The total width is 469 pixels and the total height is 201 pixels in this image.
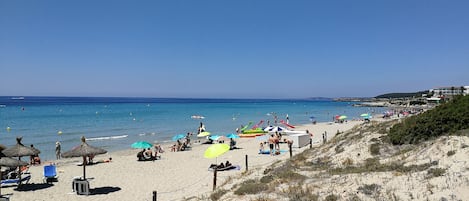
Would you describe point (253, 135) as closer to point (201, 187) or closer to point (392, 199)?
point (201, 187)

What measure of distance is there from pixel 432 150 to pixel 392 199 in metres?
4.51

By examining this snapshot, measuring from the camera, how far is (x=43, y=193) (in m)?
13.6

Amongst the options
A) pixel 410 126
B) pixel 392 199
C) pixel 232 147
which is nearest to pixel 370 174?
pixel 392 199

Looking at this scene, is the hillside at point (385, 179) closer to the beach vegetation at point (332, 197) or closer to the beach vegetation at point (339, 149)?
the beach vegetation at point (332, 197)

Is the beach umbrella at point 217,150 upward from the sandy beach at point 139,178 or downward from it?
upward

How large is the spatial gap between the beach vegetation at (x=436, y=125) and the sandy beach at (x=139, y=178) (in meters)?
5.73

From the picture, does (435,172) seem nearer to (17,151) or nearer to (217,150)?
(217,150)

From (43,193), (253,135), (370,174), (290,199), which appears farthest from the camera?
(253,135)

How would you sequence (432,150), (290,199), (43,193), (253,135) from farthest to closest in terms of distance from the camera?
(253,135) < (43,193) < (432,150) < (290,199)

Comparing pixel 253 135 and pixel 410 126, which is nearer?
pixel 410 126

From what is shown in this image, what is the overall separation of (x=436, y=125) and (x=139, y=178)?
41.1ft

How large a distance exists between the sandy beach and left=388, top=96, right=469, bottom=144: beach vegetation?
573 centimetres

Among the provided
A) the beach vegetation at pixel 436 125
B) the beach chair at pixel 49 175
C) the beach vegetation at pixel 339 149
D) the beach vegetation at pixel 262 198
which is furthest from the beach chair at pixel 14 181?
the beach vegetation at pixel 436 125

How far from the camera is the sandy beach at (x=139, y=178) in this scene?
13.1 m
